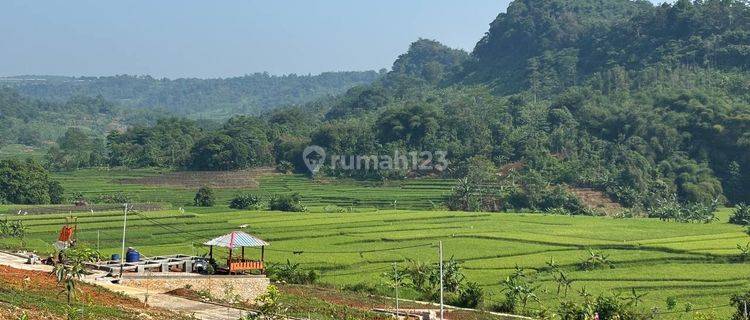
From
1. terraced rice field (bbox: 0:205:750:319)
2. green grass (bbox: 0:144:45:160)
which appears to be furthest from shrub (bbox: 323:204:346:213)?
green grass (bbox: 0:144:45:160)

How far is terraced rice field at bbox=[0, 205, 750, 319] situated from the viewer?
40.0 metres

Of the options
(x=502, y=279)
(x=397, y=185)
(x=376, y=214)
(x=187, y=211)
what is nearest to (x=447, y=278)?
(x=502, y=279)

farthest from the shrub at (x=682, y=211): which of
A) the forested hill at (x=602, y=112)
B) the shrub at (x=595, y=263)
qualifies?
the shrub at (x=595, y=263)

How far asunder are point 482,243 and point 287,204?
21575 mm

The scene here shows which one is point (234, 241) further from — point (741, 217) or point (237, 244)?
point (741, 217)

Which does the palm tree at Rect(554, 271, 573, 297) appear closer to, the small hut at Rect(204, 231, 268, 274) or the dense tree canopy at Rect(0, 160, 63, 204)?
the small hut at Rect(204, 231, 268, 274)

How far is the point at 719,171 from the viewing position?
83.8 metres

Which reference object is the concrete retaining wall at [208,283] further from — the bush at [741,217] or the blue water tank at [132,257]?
the bush at [741,217]

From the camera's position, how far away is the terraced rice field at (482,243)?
4003cm

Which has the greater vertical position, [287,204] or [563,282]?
[287,204]

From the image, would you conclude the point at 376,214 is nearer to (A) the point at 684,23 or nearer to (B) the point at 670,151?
(B) the point at 670,151

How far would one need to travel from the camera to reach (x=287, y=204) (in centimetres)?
6788

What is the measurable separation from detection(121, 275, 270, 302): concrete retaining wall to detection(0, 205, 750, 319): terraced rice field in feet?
25.5

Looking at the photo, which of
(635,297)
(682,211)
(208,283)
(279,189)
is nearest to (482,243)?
(635,297)
